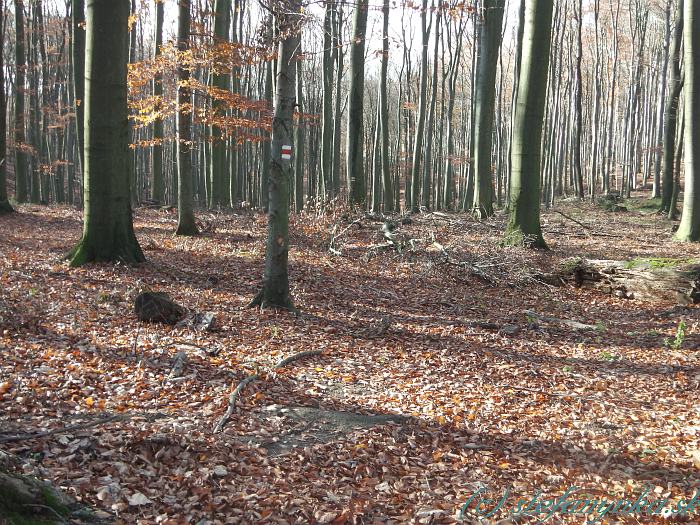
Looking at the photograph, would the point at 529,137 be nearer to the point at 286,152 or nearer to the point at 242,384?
the point at 286,152

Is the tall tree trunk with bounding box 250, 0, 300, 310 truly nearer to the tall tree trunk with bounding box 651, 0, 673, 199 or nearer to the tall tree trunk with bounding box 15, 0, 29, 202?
the tall tree trunk with bounding box 15, 0, 29, 202

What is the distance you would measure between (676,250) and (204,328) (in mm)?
10856

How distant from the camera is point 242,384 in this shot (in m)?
5.23

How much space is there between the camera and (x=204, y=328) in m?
6.93

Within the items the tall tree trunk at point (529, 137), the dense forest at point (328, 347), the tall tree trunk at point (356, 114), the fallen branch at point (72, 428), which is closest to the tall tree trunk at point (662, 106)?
the dense forest at point (328, 347)

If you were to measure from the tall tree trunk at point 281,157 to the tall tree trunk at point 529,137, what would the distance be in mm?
6526

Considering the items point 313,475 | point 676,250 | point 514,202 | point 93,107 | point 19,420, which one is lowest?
point 313,475

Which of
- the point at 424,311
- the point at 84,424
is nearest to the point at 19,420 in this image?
the point at 84,424

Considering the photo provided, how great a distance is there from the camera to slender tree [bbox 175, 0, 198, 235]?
1230 cm

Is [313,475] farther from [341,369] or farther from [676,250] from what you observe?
[676,250]

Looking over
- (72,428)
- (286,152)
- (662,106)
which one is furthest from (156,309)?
(662,106)

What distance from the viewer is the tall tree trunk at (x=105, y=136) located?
9117mm

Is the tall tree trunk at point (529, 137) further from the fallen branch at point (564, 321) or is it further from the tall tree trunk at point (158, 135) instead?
the tall tree trunk at point (158, 135)

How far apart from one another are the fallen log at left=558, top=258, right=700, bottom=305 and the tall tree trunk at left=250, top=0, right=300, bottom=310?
19.3 feet
